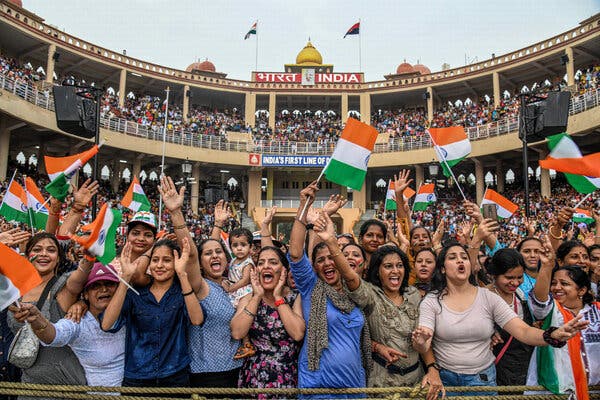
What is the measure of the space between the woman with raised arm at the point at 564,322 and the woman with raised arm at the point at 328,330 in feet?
3.87

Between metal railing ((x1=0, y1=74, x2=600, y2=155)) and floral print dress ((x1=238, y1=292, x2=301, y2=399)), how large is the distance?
61.5ft

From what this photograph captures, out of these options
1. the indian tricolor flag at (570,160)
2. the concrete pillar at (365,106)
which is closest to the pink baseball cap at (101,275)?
the indian tricolor flag at (570,160)

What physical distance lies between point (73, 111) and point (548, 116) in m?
8.94

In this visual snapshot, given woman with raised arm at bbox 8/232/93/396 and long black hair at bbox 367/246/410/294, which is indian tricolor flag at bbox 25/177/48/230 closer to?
woman with raised arm at bbox 8/232/93/396

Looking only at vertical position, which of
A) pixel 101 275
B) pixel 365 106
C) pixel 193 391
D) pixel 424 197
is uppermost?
pixel 365 106

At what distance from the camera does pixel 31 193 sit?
22.3ft

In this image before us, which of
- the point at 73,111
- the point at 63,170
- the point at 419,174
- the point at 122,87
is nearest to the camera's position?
the point at 63,170

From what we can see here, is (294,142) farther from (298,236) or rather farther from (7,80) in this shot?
(298,236)

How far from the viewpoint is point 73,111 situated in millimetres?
7844

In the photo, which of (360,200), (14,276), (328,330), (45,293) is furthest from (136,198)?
(360,200)

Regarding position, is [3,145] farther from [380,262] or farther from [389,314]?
[389,314]

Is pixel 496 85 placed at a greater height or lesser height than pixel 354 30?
lesser

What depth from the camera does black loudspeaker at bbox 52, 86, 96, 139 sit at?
7801 mm

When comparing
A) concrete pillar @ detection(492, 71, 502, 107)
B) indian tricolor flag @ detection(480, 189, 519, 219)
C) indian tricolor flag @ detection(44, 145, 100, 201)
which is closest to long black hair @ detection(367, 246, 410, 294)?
indian tricolor flag @ detection(44, 145, 100, 201)
